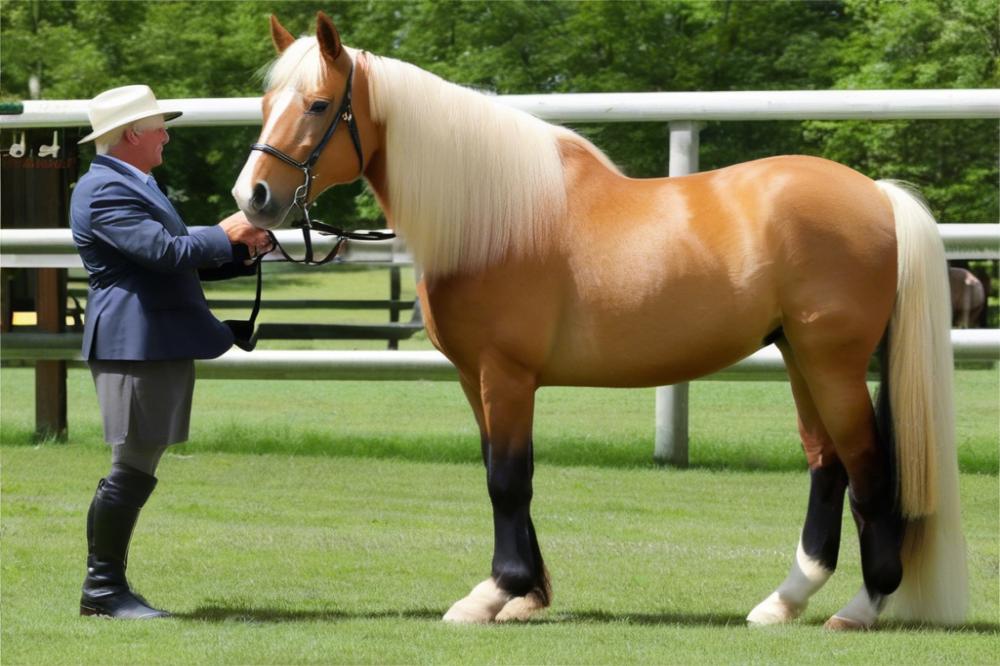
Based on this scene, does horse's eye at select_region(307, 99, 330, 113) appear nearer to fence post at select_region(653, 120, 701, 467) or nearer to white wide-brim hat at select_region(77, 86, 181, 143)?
white wide-brim hat at select_region(77, 86, 181, 143)

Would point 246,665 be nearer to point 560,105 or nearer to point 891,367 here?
point 891,367

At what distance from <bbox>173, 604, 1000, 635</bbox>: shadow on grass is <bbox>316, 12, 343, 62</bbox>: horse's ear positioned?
1.81 meters

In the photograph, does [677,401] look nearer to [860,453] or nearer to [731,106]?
[731,106]

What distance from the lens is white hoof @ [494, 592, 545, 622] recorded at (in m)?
4.40

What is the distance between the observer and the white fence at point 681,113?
6902 millimetres

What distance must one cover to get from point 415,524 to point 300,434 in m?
2.68

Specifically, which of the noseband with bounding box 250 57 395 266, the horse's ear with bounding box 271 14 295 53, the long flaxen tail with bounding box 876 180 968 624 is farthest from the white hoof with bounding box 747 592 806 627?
the horse's ear with bounding box 271 14 295 53

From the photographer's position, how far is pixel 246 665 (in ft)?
12.7

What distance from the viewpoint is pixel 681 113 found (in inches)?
284

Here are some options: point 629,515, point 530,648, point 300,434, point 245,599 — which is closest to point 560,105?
point 629,515

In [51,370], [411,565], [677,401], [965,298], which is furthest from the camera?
[965,298]

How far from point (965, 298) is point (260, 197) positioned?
34.6 ft

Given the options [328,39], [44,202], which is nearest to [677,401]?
[328,39]

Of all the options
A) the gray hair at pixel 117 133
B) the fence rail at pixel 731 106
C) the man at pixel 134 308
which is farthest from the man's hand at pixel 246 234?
the fence rail at pixel 731 106
